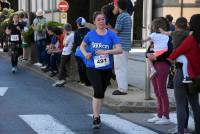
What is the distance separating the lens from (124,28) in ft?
40.3

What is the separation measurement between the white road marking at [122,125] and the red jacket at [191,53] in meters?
1.54

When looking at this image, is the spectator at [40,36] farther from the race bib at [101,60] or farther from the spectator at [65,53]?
the race bib at [101,60]

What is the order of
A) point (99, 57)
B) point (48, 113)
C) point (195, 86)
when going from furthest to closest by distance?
point (48, 113), point (99, 57), point (195, 86)

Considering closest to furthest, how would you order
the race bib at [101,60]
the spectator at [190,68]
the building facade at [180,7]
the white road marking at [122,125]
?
the spectator at [190,68] → the white road marking at [122,125] → the race bib at [101,60] → the building facade at [180,7]

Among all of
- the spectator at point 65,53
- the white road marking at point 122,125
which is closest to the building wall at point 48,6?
the spectator at point 65,53

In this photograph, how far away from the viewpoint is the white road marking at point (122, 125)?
8.91 m

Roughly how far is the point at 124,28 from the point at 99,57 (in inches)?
132

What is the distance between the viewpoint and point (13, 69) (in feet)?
61.3

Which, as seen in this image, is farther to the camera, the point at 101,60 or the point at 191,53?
the point at 101,60

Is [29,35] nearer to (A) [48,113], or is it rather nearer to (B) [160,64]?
(A) [48,113]

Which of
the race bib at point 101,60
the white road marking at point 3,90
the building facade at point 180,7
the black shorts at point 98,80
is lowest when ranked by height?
the white road marking at point 3,90

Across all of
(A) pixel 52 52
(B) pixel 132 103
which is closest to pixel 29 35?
(A) pixel 52 52

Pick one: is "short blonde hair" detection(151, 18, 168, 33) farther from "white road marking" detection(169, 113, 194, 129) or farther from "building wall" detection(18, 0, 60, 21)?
"building wall" detection(18, 0, 60, 21)

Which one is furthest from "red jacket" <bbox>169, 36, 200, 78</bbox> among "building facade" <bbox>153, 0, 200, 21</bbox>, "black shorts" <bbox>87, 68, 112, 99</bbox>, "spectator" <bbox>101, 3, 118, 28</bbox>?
"building facade" <bbox>153, 0, 200, 21</bbox>
